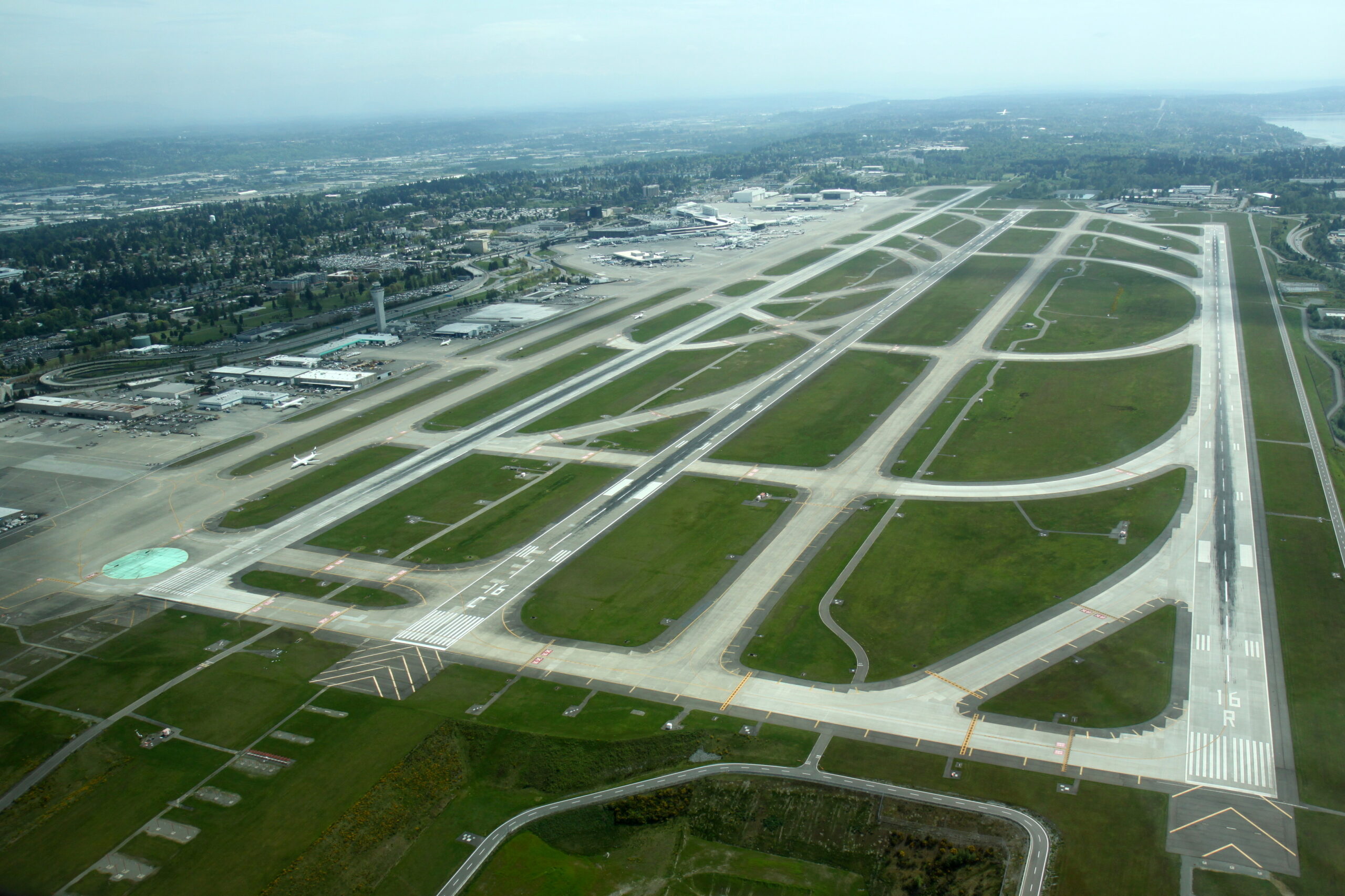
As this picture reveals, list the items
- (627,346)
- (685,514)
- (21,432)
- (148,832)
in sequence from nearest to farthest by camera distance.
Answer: (148,832)
(685,514)
(21,432)
(627,346)

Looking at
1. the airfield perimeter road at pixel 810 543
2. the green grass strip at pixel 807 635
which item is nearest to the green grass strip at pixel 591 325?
the airfield perimeter road at pixel 810 543

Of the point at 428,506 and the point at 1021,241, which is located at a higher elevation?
the point at 1021,241

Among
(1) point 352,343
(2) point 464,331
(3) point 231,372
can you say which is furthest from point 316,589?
(2) point 464,331

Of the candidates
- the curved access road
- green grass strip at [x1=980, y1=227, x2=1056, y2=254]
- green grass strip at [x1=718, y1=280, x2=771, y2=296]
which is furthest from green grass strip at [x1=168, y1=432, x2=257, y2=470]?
green grass strip at [x1=980, y1=227, x2=1056, y2=254]

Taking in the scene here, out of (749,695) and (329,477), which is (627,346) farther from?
(749,695)

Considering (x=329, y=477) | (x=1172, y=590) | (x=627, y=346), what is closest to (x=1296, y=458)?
(x=1172, y=590)

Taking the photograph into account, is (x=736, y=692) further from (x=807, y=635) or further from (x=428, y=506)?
(x=428, y=506)
